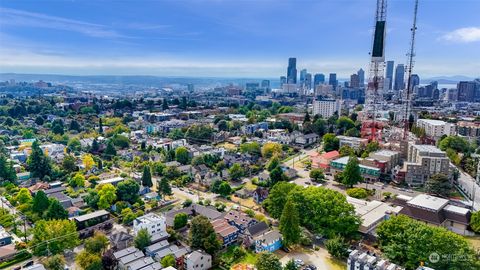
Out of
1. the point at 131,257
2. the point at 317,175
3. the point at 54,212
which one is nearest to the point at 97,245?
the point at 131,257

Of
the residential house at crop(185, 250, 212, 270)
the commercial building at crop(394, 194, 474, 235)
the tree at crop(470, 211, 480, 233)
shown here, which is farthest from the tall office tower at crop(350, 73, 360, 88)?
Result: the residential house at crop(185, 250, 212, 270)

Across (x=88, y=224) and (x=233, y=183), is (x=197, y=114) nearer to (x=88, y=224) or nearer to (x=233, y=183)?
(x=233, y=183)

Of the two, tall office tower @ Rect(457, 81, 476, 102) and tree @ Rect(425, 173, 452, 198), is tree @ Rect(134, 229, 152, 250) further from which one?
tall office tower @ Rect(457, 81, 476, 102)

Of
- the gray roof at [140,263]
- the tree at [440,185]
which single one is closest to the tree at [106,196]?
the gray roof at [140,263]

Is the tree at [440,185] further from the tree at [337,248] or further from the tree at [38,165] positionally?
the tree at [38,165]

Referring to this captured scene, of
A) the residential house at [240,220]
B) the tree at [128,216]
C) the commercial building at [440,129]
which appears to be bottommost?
the tree at [128,216]
